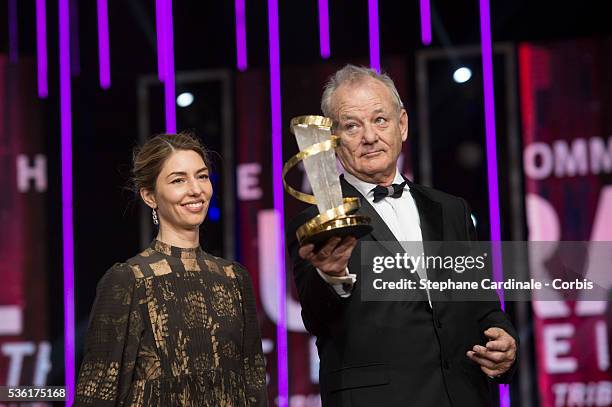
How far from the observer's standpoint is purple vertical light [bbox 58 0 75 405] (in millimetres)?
3250

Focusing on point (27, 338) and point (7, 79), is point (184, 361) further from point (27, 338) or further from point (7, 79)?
point (7, 79)

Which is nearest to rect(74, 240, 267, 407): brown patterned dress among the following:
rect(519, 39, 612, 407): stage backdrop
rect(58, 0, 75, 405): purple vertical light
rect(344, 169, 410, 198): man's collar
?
rect(344, 169, 410, 198): man's collar

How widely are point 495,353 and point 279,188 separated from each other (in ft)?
5.04

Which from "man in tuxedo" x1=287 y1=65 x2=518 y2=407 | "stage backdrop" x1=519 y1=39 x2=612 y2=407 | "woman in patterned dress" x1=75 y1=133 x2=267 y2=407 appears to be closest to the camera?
"man in tuxedo" x1=287 y1=65 x2=518 y2=407

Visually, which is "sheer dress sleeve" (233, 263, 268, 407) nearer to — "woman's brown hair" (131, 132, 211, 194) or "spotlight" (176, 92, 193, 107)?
"woman's brown hair" (131, 132, 211, 194)

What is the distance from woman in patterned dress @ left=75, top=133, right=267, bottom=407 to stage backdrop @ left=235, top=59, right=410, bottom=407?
3.58 feet

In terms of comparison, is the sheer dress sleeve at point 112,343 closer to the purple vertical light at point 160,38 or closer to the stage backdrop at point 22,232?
the stage backdrop at point 22,232

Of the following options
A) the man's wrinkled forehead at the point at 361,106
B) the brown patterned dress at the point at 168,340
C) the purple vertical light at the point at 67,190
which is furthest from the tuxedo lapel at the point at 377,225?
the purple vertical light at the point at 67,190

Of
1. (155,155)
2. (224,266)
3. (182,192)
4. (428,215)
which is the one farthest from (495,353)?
(155,155)

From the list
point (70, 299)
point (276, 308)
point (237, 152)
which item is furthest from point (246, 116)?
point (70, 299)

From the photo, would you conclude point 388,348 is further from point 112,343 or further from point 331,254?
point 112,343

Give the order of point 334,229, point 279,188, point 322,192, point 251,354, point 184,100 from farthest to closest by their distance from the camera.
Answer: point 184,100 < point 279,188 < point 251,354 < point 322,192 < point 334,229

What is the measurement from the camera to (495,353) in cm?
185

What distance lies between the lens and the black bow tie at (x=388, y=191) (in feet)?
6.50
